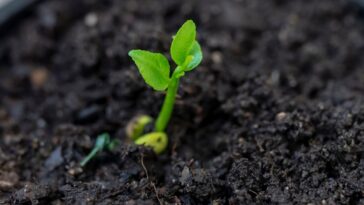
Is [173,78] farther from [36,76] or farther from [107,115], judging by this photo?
[36,76]

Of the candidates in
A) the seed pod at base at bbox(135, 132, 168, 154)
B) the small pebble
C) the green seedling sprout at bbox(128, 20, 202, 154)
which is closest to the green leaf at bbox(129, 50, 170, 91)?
the green seedling sprout at bbox(128, 20, 202, 154)

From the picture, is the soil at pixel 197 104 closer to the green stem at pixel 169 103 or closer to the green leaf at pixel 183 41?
the green stem at pixel 169 103

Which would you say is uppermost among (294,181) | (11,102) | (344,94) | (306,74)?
(11,102)

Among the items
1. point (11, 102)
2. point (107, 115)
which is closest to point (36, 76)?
point (11, 102)

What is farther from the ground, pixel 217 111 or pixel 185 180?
pixel 217 111

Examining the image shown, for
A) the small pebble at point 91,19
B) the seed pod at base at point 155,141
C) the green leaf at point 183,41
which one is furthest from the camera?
the small pebble at point 91,19

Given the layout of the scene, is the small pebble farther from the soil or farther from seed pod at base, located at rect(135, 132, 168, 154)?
seed pod at base, located at rect(135, 132, 168, 154)

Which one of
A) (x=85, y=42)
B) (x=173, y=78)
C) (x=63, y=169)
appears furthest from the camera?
(x=85, y=42)

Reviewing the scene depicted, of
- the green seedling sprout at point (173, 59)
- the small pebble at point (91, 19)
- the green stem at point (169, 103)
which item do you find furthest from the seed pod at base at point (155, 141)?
the small pebble at point (91, 19)
